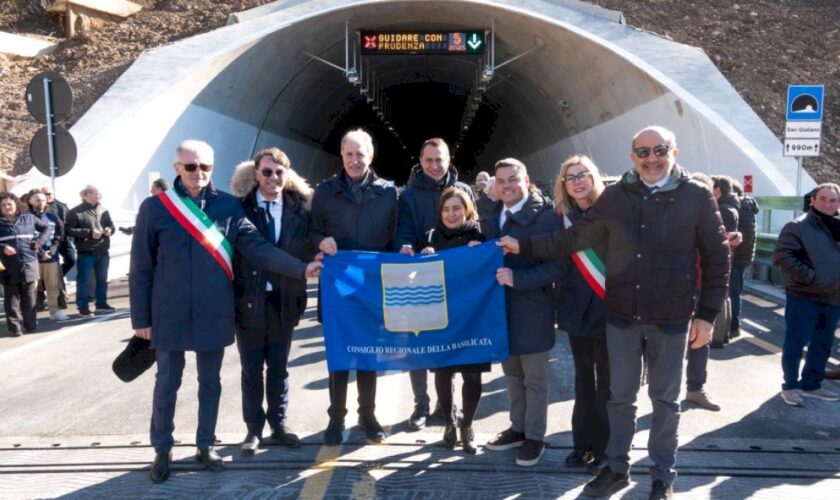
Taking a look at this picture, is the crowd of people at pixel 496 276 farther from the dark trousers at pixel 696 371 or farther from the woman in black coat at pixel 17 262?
the woman in black coat at pixel 17 262

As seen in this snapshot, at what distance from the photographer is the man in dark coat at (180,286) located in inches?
197

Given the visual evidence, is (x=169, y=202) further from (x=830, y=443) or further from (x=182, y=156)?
(x=830, y=443)

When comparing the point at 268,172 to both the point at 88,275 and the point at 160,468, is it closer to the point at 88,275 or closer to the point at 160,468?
the point at 160,468

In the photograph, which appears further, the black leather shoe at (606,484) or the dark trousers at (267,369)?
the dark trousers at (267,369)

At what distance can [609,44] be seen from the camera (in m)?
17.9

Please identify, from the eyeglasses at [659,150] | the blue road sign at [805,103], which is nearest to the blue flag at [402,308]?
the eyeglasses at [659,150]

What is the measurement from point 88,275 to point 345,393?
24.5 ft

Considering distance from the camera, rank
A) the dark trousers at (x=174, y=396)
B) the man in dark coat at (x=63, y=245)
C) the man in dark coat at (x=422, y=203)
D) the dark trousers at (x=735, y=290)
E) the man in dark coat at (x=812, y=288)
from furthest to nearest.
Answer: the man in dark coat at (x=63, y=245)
the dark trousers at (x=735, y=290)
the man in dark coat at (x=812, y=288)
the man in dark coat at (x=422, y=203)
the dark trousers at (x=174, y=396)

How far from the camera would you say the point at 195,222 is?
5023 millimetres

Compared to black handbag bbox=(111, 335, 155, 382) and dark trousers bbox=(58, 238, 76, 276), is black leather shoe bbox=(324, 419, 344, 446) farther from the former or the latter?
dark trousers bbox=(58, 238, 76, 276)

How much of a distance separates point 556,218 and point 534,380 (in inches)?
45.2

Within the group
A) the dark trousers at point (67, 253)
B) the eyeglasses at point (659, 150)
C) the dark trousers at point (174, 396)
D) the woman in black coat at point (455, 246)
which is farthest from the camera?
the dark trousers at point (67, 253)

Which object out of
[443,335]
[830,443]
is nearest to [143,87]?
[443,335]

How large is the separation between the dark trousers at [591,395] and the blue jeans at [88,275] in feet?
29.0
